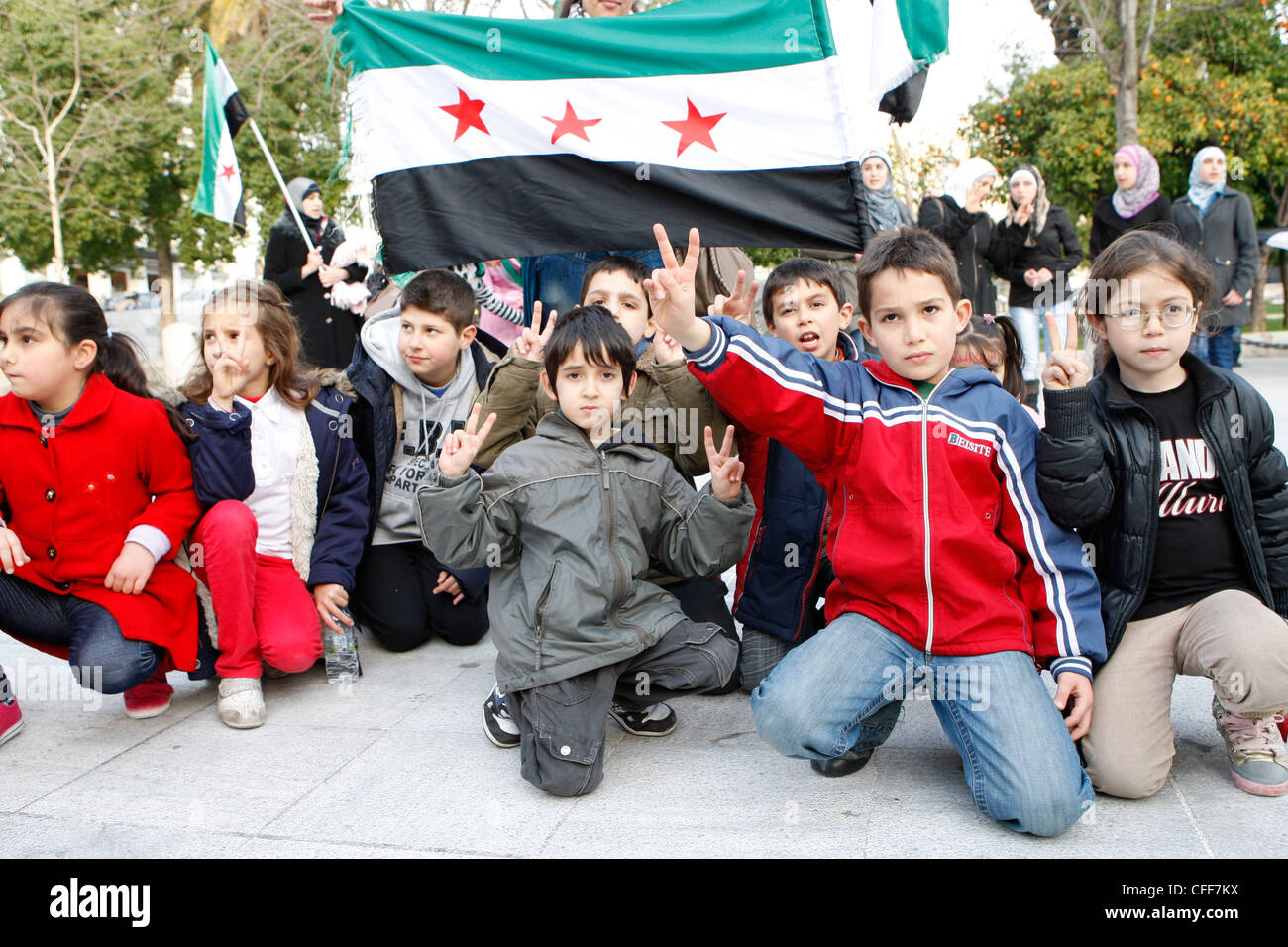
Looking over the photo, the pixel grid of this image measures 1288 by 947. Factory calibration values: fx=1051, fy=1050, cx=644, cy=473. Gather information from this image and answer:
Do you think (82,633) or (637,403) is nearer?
(82,633)


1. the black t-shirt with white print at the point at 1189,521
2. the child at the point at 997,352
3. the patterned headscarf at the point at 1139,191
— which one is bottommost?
the black t-shirt with white print at the point at 1189,521

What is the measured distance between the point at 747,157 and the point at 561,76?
0.75 meters

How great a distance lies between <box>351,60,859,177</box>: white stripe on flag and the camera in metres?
3.72

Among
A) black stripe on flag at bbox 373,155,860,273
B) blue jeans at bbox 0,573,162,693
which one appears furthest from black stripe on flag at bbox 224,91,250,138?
blue jeans at bbox 0,573,162,693

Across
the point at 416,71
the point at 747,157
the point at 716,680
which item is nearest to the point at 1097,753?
the point at 716,680

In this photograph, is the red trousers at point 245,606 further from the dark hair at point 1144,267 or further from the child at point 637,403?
the dark hair at point 1144,267

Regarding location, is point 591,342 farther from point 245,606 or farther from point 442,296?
point 245,606

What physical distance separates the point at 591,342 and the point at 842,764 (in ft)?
4.47

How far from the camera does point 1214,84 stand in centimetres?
1592

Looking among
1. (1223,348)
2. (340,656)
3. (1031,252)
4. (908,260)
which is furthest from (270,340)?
(1223,348)

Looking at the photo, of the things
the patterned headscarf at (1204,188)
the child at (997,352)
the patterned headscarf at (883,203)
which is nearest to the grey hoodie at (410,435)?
the child at (997,352)

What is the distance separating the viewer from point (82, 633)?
10.5ft

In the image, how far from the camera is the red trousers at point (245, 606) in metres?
3.40

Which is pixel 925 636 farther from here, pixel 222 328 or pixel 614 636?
pixel 222 328
